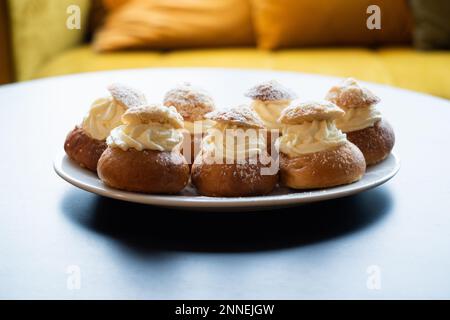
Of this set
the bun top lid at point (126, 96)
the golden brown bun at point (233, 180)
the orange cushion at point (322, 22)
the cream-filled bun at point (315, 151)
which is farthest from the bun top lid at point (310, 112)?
the orange cushion at point (322, 22)

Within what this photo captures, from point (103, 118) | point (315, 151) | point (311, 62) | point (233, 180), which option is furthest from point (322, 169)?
point (311, 62)

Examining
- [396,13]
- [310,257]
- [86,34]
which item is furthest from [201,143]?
[86,34]

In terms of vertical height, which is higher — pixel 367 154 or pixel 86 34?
pixel 367 154

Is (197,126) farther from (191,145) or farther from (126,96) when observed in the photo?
(126,96)

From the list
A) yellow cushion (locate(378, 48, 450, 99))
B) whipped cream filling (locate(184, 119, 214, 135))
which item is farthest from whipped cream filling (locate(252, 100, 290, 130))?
yellow cushion (locate(378, 48, 450, 99))

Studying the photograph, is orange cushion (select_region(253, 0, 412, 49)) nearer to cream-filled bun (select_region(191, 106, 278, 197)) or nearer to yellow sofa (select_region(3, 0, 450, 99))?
yellow sofa (select_region(3, 0, 450, 99))

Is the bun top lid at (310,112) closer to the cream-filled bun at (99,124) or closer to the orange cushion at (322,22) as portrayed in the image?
the cream-filled bun at (99,124)
